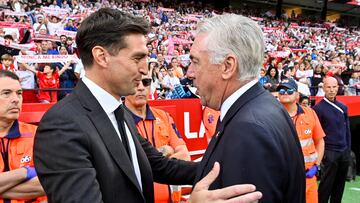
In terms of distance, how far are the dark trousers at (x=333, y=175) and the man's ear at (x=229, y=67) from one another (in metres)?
4.17

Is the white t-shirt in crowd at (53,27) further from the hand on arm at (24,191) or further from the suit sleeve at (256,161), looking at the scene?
the suit sleeve at (256,161)

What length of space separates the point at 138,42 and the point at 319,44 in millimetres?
24780

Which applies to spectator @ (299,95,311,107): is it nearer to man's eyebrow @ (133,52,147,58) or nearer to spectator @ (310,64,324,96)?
man's eyebrow @ (133,52,147,58)

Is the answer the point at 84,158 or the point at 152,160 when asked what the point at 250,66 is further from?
the point at 152,160

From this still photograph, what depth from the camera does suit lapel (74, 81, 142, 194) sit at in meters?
1.54

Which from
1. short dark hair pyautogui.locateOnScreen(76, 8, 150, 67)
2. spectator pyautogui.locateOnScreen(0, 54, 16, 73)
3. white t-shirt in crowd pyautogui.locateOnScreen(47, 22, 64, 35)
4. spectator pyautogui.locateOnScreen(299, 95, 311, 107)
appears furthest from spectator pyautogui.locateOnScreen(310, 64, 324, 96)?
short dark hair pyautogui.locateOnScreen(76, 8, 150, 67)

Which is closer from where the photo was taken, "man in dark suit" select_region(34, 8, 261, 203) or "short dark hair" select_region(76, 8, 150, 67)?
"man in dark suit" select_region(34, 8, 261, 203)

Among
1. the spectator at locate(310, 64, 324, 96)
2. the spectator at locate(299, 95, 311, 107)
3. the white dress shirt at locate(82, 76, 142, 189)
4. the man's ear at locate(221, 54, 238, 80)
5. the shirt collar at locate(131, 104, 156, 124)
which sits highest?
the man's ear at locate(221, 54, 238, 80)

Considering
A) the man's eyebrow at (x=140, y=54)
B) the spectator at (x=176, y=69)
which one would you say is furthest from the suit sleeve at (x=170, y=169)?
the spectator at (x=176, y=69)

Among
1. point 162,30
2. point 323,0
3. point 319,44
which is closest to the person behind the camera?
point 162,30

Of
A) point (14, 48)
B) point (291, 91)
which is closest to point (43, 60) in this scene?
point (14, 48)

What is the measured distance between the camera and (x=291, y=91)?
14.6 feet

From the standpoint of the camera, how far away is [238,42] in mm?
1448

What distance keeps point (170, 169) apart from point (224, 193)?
2.75 feet
